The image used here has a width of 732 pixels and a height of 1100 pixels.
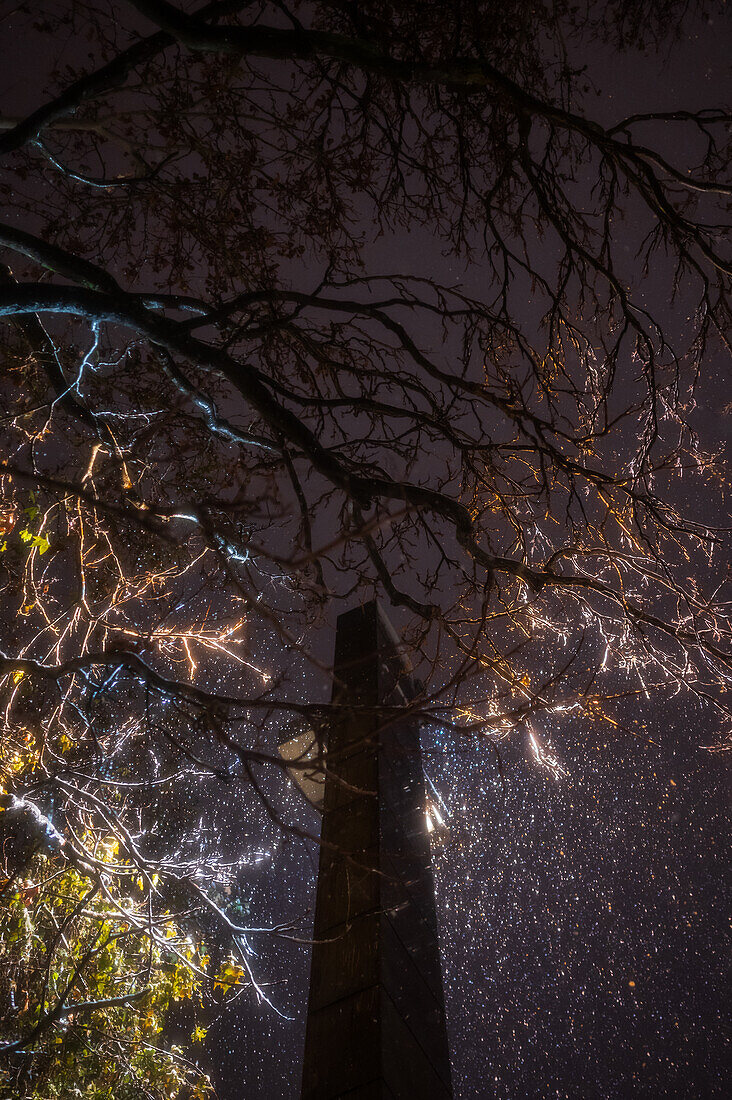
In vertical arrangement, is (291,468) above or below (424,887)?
above

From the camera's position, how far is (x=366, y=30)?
12.4 feet

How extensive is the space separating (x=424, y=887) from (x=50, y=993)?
4575mm

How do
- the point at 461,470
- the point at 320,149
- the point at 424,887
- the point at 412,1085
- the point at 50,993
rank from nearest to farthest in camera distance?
the point at 412,1085 → the point at 424,887 → the point at 320,149 → the point at 461,470 → the point at 50,993

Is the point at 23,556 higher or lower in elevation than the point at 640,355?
lower

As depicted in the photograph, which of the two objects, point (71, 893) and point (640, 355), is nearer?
point (640, 355)

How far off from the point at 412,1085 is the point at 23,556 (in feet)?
12.4

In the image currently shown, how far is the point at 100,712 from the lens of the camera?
592cm

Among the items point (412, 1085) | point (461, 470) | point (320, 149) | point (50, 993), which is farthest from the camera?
point (50, 993)

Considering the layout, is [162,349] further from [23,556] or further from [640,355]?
[640,355]

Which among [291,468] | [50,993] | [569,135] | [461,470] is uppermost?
[569,135]

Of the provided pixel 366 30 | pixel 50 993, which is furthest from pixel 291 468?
pixel 50 993

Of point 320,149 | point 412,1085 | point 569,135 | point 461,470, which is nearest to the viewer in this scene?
point 412,1085

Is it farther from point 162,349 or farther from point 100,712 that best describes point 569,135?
point 100,712

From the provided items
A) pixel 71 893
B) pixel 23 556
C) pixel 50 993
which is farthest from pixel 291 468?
pixel 50 993
